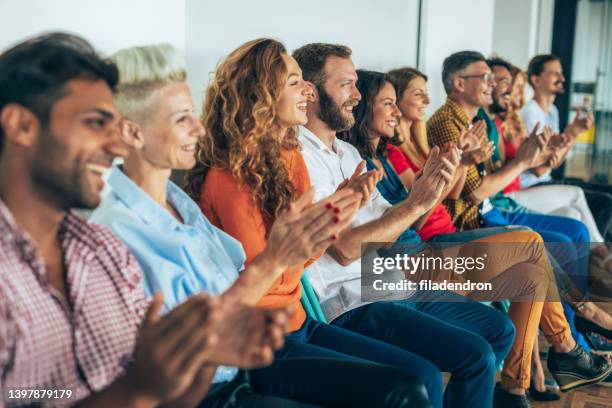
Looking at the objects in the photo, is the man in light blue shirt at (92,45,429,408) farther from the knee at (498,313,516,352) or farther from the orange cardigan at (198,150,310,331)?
the knee at (498,313,516,352)

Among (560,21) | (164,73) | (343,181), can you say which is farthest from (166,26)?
(560,21)

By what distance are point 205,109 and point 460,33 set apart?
110 inches

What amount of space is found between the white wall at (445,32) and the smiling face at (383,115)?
47.5 inches

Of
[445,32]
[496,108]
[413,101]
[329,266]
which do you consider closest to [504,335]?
[329,266]

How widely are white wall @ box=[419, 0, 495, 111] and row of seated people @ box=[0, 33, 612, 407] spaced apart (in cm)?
85

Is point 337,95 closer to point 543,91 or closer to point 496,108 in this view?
point 496,108

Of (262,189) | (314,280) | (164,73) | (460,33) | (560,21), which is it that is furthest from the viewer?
(560,21)

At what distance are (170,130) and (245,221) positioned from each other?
14.0 inches

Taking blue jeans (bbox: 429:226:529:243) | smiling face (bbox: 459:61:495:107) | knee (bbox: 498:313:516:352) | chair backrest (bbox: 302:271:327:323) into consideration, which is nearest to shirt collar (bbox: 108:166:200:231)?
chair backrest (bbox: 302:271:327:323)

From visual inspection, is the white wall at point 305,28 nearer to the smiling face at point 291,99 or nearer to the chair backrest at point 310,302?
the smiling face at point 291,99

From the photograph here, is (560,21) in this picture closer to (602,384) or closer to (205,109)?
(602,384)

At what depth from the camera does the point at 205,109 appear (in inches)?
75.1

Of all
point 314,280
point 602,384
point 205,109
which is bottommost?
point 602,384

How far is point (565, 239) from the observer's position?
10.2ft
